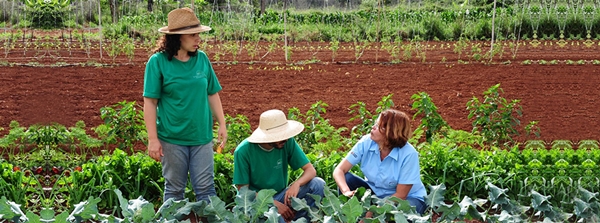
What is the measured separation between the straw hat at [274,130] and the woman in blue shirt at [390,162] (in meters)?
0.48

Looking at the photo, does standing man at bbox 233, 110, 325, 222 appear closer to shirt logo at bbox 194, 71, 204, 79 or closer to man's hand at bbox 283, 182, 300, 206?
man's hand at bbox 283, 182, 300, 206

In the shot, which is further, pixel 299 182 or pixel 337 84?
pixel 337 84

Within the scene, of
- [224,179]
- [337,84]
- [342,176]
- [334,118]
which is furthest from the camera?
[337,84]

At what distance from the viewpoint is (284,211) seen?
4.75 metres

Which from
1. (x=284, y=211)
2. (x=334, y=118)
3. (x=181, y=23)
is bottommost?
(x=334, y=118)

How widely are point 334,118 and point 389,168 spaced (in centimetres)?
422

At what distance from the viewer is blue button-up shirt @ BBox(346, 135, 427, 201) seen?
4.66m

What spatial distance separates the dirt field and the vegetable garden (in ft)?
0.14

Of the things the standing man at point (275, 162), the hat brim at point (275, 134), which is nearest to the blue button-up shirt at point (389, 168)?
the standing man at point (275, 162)

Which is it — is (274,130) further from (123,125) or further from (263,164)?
(123,125)

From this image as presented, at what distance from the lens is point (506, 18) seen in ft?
64.2

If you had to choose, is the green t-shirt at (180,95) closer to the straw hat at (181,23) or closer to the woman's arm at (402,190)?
the straw hat at (181,23)

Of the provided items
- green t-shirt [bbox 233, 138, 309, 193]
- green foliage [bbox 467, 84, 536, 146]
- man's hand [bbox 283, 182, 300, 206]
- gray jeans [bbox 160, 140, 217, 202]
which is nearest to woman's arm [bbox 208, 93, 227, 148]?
gray jeans [bbox 160, 140, 217, 202]

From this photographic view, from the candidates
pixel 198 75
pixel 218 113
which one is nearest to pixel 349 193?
pixel 218 113
